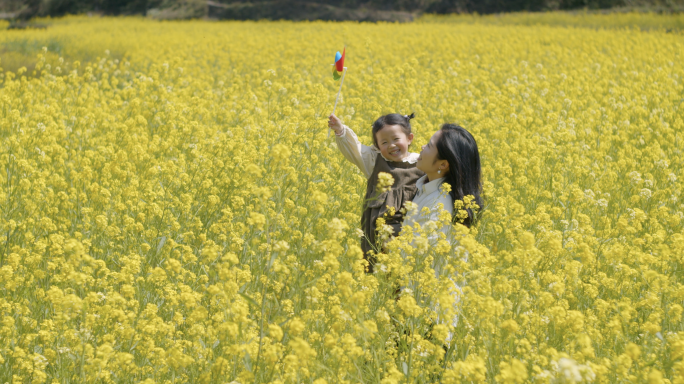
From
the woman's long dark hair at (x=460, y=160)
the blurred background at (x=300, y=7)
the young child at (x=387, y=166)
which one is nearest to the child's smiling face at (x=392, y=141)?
the young child at (x=387, y=166)

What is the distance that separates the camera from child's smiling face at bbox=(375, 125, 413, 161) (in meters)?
4.06

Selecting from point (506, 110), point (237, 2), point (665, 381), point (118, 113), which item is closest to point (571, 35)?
point (506, 110)

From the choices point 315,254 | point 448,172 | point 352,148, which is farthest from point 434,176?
point 315,254

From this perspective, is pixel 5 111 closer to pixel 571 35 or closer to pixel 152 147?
pixel 152 147

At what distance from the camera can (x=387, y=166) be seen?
13.5 ft

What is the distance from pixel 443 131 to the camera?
3660 mm

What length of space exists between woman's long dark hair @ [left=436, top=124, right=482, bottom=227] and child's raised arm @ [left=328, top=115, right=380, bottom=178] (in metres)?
0.66

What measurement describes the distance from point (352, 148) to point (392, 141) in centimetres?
32

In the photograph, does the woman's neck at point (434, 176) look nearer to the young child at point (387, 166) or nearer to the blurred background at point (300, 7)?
the young child at point (387, 166)

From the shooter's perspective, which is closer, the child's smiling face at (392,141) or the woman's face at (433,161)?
the woman's face at (433,161)

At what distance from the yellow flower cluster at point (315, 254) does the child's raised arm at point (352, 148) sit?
0.37 metres

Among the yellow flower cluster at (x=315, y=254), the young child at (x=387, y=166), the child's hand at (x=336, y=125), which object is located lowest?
the yellow flower cluster at (x=315, y=254)

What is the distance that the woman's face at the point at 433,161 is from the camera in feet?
12.1

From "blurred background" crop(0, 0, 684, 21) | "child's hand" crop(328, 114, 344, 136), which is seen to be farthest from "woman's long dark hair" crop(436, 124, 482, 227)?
"blurred background" crop(0, 0, 684, 21)
